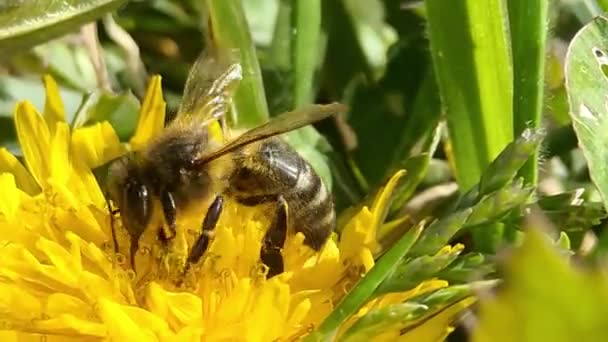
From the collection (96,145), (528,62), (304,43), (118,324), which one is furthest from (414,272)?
(304,43)

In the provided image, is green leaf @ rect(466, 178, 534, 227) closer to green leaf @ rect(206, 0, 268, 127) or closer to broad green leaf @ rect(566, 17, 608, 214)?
broad green leaf @ rect(566, 17, 608, 214)

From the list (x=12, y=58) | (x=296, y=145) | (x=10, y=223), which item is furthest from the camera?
(x=12, y=58)

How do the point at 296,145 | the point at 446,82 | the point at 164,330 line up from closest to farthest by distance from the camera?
the point at 164,330, the point at 446,82, the point at 296,145

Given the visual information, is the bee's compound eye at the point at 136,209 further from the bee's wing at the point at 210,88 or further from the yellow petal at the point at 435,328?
the yellow petal at the point at 435,328

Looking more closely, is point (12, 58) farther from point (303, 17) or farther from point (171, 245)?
point (171, 245)

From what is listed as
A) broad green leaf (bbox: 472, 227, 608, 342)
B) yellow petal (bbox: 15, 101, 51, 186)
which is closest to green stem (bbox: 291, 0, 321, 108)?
yellow petal (bbox: 15, 101, 51, 186)

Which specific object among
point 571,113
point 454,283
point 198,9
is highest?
point 198,9

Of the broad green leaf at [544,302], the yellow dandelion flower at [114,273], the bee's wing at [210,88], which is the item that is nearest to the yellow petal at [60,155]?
the yellow dandelion flower at [114,273]

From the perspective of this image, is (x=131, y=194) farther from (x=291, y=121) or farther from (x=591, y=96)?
(x=591, y=96)

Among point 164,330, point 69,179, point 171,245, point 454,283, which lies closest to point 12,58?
point 69,179
